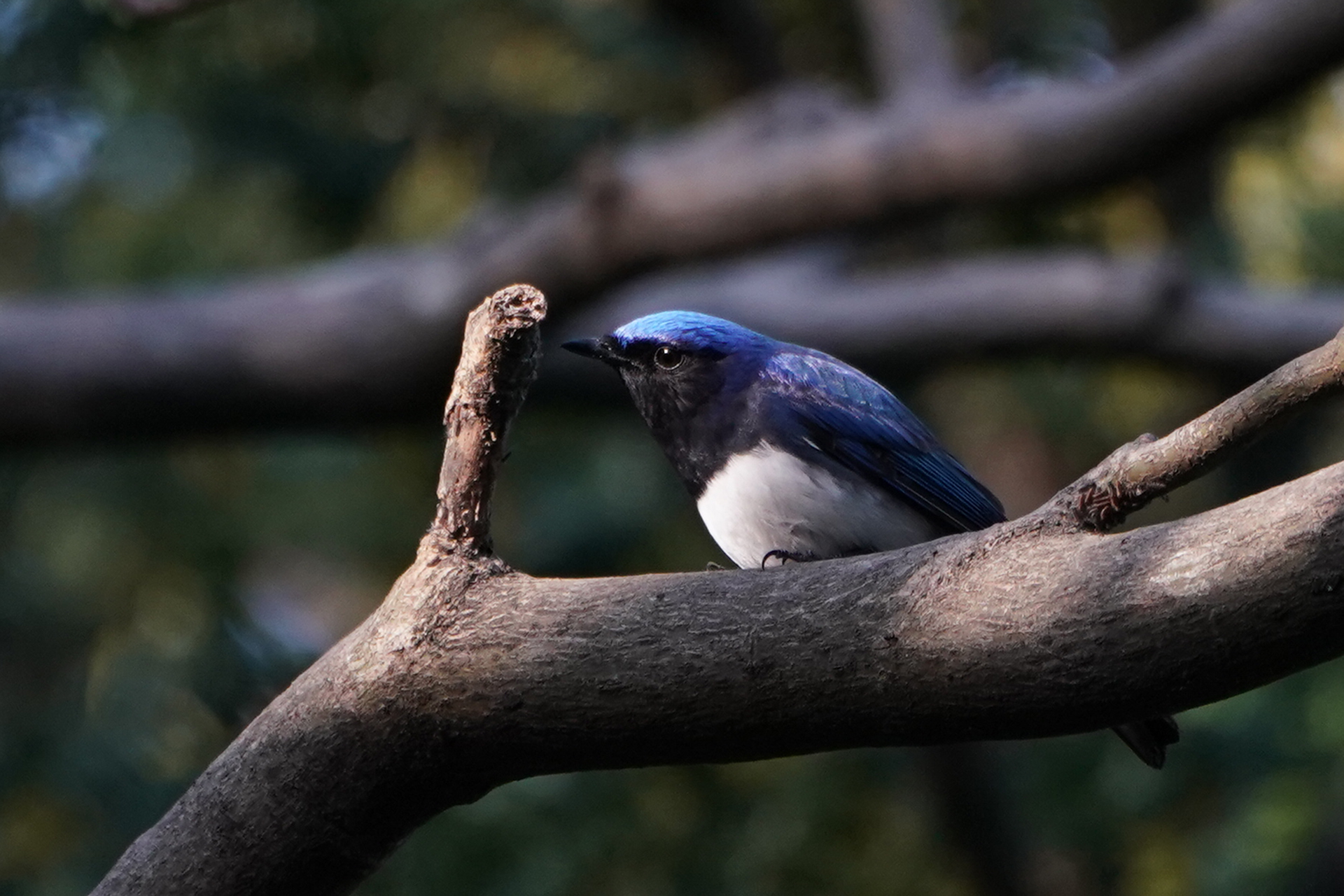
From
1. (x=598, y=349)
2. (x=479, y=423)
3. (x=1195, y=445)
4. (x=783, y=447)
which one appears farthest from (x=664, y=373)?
(x=1195, y=445)

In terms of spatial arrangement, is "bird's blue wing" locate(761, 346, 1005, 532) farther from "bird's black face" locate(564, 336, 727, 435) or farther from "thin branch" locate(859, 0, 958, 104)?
"thin branch" locate(859, 0, 958, 104)

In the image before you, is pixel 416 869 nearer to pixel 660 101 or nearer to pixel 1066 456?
pixel 1066 456

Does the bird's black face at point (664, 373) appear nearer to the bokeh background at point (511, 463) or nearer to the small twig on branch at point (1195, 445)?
the small twig on branch at point (1195, 445)

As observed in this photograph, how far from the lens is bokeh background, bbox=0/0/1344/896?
21.5 feet

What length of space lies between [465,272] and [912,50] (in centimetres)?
242

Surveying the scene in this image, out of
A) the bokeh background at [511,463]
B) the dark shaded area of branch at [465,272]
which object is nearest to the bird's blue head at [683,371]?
the dark shaded area of branch at [465,272]

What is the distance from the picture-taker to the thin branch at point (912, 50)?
7453mm

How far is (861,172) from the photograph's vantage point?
723 cm

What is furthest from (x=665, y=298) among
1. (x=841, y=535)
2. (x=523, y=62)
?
(x=841, y=535)

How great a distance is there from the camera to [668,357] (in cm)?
436

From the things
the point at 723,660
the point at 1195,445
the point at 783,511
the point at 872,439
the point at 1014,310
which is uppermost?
the point at 1014,310

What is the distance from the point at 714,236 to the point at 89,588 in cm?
345

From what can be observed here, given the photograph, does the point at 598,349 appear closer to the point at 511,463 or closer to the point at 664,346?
the point at 664,346

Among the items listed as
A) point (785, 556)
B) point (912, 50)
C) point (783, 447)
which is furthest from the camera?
point (912, 50)
